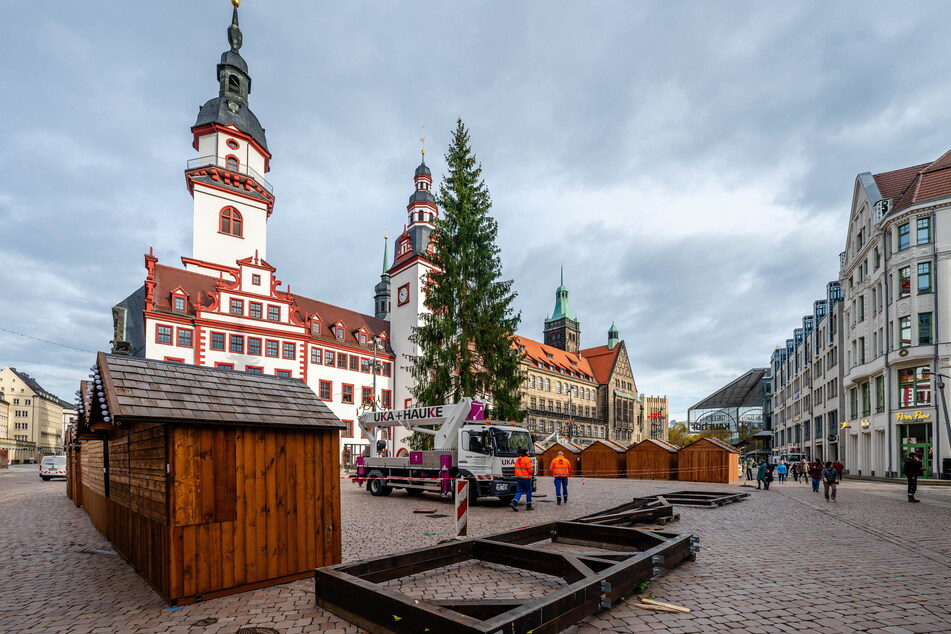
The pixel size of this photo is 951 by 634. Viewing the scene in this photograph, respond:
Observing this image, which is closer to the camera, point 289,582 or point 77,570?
point 289,582

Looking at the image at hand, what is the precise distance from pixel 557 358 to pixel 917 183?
195 feet

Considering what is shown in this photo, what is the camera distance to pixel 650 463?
107 ft

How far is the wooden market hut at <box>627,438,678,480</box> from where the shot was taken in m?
31.8

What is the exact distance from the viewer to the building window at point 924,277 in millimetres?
34781

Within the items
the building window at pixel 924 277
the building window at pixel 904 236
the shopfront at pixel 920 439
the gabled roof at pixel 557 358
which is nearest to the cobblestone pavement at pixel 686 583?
the shopfront at pixel 920 439

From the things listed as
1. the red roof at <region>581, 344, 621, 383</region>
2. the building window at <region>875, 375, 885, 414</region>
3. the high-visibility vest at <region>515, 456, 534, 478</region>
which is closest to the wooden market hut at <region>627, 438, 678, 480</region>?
the building window at <region>875, 375, 885, 414</region>

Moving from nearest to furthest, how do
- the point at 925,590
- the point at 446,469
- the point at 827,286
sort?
the point at 925,590
the point at 446,469
the point at 827,286

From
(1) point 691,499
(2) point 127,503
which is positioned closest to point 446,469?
(1) point 691,499

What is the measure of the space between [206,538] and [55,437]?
189 metres

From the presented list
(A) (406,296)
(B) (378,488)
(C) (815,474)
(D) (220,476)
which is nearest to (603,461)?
(C) (815,474)

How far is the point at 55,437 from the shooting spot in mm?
155875

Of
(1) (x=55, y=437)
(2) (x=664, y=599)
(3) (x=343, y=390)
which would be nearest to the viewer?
(2) (x=664, y=599)

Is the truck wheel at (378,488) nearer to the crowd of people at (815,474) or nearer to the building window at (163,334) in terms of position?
the crowd of people at (815,474)

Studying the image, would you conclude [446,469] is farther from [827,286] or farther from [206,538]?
[827,286]
